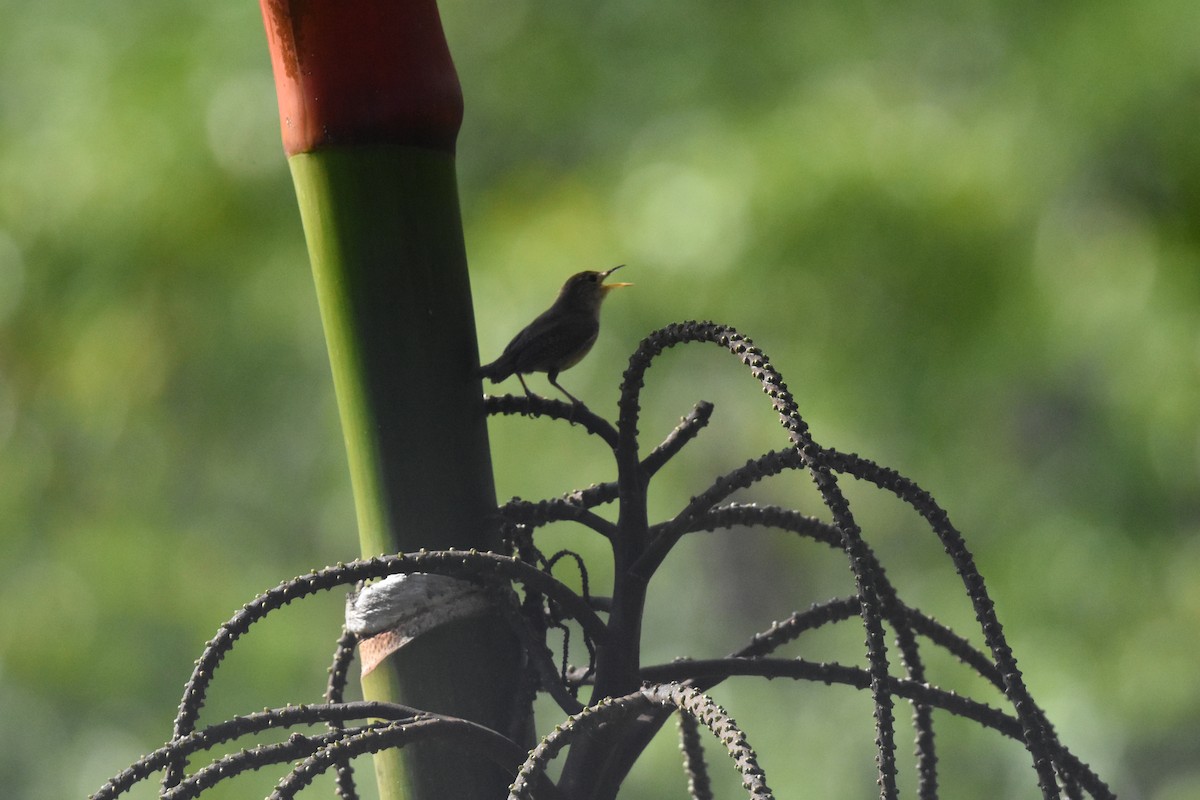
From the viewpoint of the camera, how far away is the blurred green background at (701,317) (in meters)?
3.00

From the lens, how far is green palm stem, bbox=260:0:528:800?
64cm

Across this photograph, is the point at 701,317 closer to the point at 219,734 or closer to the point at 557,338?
the point at 557,338

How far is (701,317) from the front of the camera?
10.5 feet

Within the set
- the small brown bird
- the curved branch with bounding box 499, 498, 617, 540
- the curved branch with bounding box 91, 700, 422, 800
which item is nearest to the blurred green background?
the small brown bird

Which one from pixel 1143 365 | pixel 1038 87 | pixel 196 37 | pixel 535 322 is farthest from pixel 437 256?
pixel 196 37

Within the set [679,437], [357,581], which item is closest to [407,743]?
[357,581]

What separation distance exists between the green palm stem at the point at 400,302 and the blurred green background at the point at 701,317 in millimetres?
2079

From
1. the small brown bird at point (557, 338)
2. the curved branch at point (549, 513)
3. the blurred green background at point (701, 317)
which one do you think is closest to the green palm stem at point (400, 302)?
the curved branch at point (549, 513)

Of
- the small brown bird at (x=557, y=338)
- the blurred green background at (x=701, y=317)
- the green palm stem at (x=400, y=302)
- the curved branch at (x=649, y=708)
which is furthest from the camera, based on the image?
the blurred green background at (x=701, y=317)

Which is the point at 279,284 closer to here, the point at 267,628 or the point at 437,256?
the point at 267,628

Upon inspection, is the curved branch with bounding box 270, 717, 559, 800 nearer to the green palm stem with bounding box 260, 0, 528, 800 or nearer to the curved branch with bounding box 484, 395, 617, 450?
the green palm stem with bounding box 260, 0, 528, 800

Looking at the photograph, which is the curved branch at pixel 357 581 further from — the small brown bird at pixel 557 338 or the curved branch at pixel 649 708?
the small brown bird at pixel 557 338

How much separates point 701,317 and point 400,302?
8.43 feet

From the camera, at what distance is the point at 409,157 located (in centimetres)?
65
